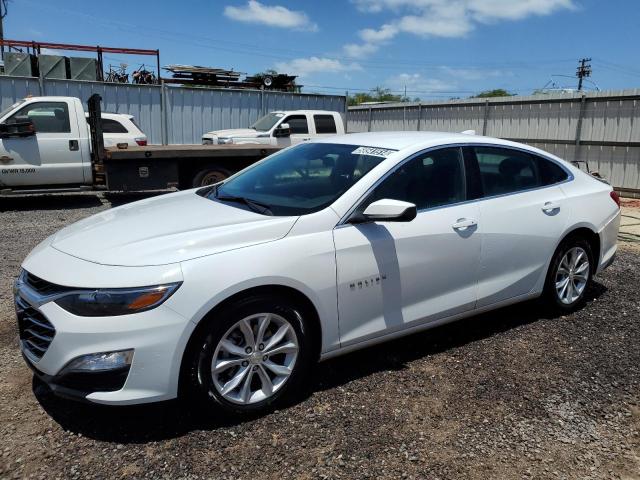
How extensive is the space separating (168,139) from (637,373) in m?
15.5

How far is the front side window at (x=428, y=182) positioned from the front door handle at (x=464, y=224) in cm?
16

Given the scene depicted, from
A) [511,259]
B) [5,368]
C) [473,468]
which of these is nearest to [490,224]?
[511,259]

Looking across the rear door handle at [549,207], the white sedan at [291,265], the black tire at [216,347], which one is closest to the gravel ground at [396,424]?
the black tire at [216,347]

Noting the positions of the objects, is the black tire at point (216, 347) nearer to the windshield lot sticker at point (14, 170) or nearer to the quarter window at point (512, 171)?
the quarter window at point (512, 171)

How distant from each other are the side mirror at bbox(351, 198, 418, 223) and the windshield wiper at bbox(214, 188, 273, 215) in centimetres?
56

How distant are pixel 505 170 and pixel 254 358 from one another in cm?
256

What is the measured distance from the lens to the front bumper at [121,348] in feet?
8.82

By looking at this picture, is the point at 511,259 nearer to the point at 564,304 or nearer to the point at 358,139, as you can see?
the point at 564,304

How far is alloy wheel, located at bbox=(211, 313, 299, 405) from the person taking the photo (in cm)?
299

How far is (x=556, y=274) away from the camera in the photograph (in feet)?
15.2

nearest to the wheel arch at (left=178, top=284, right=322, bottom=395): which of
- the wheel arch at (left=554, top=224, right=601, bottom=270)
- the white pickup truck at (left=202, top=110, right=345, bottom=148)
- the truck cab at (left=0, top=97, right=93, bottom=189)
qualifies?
the wheel arch at (left=554, top=224, right=601, bottom=270)

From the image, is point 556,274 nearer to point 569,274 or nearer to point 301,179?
point 569,274

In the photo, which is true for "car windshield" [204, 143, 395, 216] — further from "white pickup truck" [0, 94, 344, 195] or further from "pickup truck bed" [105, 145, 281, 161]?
"white pickup truck" [0, 94, 344, 195]

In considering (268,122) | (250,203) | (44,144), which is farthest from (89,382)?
(268,122)
